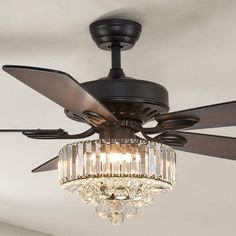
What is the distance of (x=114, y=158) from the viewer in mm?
1595

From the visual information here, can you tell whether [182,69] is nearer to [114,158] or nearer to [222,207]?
[114,158]

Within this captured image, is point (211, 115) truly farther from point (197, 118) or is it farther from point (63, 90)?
point (63, 90)

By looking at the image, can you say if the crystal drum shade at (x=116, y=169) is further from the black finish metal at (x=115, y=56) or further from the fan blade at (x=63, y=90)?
the black finish metal at (x=115, y=56)

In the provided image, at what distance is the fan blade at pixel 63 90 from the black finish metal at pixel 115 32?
0.26m

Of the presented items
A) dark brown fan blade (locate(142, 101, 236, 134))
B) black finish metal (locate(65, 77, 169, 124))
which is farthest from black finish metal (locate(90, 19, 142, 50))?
dark brown fan blade (locate(142, 101, 236, 134))

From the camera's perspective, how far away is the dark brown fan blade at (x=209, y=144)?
5.73 ft

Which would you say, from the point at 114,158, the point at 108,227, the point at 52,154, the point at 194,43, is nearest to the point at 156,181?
the point at 114,158

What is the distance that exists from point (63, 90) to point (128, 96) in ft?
0.78

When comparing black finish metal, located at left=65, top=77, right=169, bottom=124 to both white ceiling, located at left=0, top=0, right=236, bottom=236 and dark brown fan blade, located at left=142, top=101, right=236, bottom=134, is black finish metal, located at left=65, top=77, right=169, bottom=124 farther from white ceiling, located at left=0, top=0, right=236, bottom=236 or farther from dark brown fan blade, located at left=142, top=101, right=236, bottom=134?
white ceiling, located at left=0, top=0, right=236, bottom=236

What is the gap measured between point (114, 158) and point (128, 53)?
17.0 inches

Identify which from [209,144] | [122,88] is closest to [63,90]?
[122,88]

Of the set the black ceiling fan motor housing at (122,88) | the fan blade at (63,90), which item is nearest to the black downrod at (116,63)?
the black ceiling fan motor housing at (122,88)

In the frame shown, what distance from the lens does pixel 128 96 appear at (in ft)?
5.33

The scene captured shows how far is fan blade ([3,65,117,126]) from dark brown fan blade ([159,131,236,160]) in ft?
0.79
